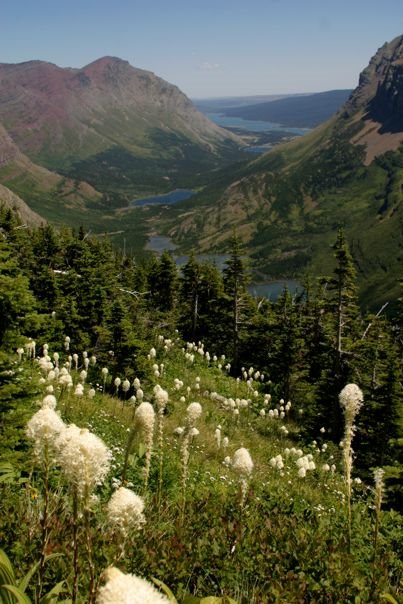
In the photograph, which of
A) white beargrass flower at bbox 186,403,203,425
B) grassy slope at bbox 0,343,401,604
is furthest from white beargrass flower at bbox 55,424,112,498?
white beargrass flower at bbox 186,403,203,425

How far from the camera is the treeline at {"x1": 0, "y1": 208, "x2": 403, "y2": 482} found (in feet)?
59.4

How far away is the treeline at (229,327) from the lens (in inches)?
713

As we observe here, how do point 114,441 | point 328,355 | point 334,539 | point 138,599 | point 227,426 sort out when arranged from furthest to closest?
point 328,355 → point 227,426 → point 114,441 → point 334,539 → point 138,599

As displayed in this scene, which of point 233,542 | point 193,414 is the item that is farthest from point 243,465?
point 233,542

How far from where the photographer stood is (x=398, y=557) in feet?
21.6

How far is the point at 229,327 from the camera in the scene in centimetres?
Answer: 4156

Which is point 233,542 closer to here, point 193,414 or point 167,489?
point 193,414

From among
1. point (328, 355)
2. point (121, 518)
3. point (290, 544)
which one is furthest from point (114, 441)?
point (328, 355)

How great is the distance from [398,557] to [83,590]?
14.4 feet

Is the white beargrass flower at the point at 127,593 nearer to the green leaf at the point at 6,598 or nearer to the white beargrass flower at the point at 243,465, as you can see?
the green leaf at the point at 6,598

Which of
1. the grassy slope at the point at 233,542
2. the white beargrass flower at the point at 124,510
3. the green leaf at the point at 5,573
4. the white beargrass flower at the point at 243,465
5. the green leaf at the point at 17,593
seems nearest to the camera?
the green leaf at the point at 17,593

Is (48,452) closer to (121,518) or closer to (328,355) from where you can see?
(121,518)

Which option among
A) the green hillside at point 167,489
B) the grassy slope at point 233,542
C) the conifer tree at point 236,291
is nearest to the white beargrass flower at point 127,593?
the green hillside at point 167,489

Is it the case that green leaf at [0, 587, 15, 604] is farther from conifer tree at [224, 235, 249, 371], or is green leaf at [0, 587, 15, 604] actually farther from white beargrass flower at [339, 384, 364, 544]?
conifer tree at [224, 235, 249, 371]
